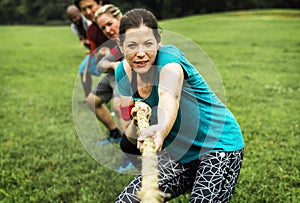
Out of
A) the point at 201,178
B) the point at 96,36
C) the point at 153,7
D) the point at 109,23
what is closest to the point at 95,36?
the point at 96,36

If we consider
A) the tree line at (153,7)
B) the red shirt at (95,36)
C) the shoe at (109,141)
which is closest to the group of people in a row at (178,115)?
the red shirt at (95,36)

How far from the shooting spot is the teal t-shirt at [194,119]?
6.31ft

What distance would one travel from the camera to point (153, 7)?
120 ft

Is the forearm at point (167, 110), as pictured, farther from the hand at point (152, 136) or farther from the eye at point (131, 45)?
the eye at point (131, 45)

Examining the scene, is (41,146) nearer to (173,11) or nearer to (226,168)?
(226,168)

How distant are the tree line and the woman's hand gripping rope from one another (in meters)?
36.1

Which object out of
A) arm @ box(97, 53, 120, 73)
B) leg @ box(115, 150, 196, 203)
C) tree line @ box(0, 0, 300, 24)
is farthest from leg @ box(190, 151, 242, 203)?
tree line @ box(0, 0, 300, 24)

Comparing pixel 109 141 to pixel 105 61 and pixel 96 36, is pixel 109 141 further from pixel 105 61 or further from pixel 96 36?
pixel 105 61

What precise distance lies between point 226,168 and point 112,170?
1.87 meters

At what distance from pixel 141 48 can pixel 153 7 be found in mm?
35837

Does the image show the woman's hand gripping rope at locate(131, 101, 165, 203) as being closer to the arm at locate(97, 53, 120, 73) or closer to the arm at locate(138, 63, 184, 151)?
the arm at locate(138, 63, 184, 151)

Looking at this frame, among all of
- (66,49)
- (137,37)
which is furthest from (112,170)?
(66,49)

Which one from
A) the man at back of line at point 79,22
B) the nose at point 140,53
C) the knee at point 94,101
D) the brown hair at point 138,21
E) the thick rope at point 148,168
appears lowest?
the knee at point 94,101

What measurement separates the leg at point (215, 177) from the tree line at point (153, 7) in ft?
117
